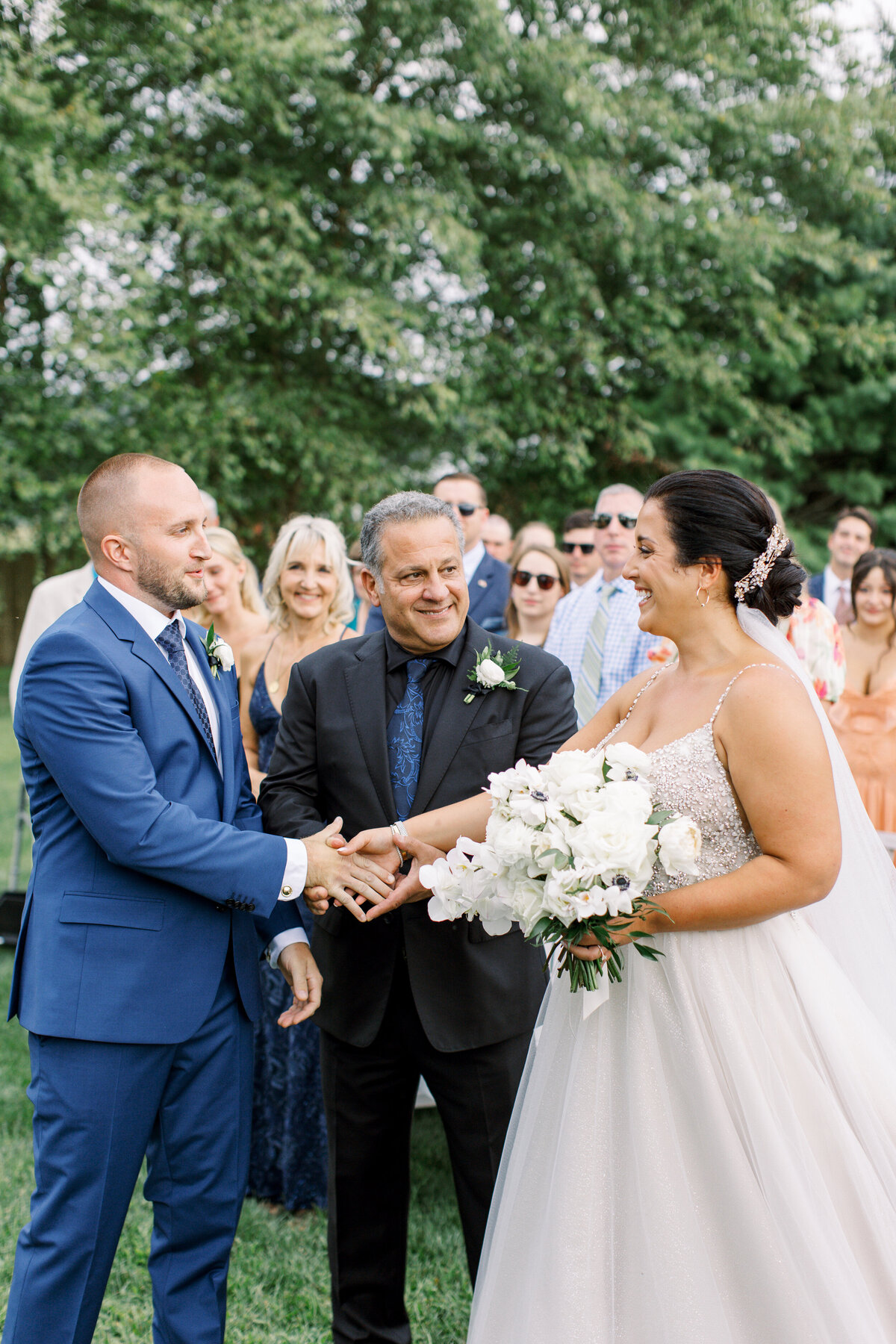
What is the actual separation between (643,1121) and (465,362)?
1433 cm

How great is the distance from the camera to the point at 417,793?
10.4 feet

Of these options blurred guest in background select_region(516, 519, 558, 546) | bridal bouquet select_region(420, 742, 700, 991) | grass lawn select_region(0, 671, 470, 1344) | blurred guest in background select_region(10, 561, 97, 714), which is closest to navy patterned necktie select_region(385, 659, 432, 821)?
bridal bouquet select_region(420, 742, 700, 991)

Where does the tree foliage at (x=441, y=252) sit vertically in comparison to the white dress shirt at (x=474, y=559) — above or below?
above

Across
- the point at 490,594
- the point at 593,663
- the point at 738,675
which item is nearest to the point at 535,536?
the point at 490,594

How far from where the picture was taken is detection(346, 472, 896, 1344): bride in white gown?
2393 millimetres

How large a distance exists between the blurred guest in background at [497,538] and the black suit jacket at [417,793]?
5.65 meters

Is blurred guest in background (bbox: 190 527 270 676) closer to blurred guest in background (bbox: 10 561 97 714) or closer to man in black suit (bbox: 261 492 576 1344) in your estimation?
blurred guest in background (bbox: 10 561 97 714)

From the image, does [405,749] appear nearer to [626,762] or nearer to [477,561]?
[626,762]

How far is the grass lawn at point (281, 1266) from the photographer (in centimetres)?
360

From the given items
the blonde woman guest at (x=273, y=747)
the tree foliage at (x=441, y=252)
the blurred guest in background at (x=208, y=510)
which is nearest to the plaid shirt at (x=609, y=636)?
the blonde woman guest at (x=273, y=747)

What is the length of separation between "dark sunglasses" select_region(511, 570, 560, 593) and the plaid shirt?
0.44ft

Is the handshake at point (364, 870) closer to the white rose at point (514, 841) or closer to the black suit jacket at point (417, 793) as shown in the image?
the black suit jacket at point (417, 793)

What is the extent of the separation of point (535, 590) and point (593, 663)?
825 millimetres

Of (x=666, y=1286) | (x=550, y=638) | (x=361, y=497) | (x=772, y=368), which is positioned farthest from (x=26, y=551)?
(x=666, y=1286)
